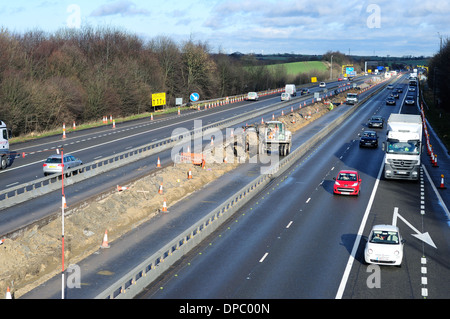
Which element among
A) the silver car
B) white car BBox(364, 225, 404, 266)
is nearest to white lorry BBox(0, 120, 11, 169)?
the silver car

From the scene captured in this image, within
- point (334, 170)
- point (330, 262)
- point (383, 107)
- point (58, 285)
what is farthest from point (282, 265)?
point (383, 107)

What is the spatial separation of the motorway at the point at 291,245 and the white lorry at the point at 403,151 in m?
0.94

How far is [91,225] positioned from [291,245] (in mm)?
9472

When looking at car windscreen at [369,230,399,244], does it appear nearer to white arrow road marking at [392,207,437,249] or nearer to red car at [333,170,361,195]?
white arrow road marking at [392,207,437,249]

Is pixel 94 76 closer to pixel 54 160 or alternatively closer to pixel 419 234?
pixel 54 160

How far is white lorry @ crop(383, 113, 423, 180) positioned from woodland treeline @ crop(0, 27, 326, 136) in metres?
36.7

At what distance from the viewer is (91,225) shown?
27172 mm

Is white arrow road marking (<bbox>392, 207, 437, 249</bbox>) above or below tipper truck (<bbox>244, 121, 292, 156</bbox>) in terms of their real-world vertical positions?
below

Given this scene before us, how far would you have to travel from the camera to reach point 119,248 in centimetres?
2434

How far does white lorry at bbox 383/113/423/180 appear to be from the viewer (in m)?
39.1

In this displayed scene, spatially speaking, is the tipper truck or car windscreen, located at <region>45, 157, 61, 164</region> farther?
the tipper truck

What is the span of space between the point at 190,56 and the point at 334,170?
2786 inches

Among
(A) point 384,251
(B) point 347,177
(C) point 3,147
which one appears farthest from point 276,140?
(A) point 384,251
